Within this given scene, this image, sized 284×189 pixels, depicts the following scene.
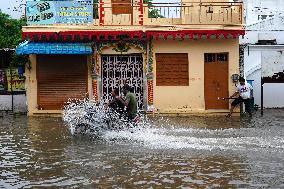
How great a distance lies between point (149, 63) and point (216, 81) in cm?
313

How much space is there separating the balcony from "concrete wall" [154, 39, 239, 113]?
36.7 inches

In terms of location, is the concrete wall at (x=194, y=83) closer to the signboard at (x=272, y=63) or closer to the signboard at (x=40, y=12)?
the signboard at (x=40, y=12)

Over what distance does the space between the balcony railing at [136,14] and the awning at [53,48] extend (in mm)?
950

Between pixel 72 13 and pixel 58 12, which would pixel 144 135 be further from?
pixel 58 12

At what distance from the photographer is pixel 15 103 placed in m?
25.4

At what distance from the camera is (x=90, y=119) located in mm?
15023

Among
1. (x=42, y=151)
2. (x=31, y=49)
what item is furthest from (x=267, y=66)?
(x=42, y=151)

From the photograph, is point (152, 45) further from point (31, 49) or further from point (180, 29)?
point (31, 49)

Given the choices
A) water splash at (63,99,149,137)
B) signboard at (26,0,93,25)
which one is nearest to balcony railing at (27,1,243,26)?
signboard at (26,0,93,25)

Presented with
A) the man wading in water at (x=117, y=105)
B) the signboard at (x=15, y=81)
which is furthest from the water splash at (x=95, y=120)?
the signboard at (x=15, y=81)

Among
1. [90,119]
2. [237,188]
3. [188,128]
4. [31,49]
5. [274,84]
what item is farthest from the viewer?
[274,84]

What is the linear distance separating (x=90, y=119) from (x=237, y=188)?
6.88 meters

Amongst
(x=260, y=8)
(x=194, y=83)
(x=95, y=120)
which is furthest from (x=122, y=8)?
(x=260, y=8)

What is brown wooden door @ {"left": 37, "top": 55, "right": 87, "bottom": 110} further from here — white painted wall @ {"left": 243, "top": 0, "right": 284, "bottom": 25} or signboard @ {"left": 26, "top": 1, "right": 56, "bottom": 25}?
white painted wall @ {"left": 243, "top": 0, "right": 284, "bottom": 25}
